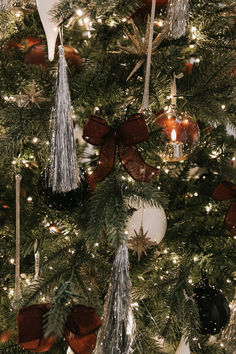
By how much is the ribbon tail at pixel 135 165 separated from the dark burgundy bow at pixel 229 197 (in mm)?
256

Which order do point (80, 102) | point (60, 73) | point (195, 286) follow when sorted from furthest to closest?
point (195, 286) < point (80, 102) < point (60, 73)

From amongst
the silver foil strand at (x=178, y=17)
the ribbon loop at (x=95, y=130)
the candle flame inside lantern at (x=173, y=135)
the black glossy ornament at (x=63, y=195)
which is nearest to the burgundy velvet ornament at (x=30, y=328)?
the black glossy ornament at (x=63, y=195)

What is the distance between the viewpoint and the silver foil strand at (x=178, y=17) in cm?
67

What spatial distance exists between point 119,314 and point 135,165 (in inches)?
9.1

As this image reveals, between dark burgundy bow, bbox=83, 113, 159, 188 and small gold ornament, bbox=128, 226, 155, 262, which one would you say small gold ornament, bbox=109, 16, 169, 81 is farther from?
A: small gold ornament, bbox=128, 226, 155, 262

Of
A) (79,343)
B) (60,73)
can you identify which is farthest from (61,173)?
(79,343)

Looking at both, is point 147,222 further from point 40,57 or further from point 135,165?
point 40,57

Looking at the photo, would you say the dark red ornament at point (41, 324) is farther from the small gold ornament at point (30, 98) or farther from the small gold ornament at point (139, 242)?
the small gold ornament at point (30, 98)

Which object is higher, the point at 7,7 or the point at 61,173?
the point at 7,7

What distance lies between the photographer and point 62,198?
58cm

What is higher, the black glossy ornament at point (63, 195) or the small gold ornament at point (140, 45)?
the small gold ornament at point (140, 45)

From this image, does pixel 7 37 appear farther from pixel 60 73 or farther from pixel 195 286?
pixel 195 286

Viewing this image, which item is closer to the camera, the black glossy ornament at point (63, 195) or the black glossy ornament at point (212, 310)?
the black glossy ornament at point (63, 195)

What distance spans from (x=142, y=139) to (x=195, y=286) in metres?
0.40
